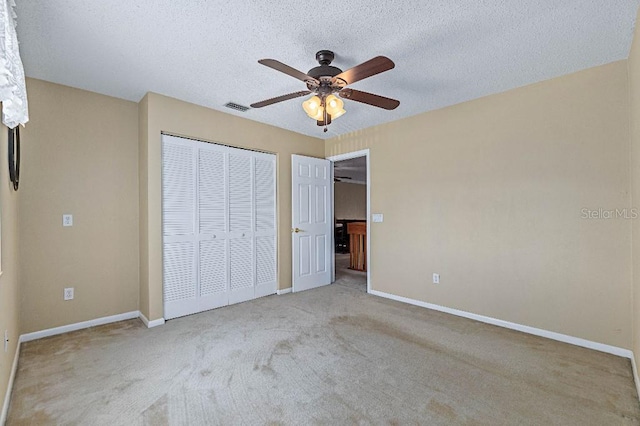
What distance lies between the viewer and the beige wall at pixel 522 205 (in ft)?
8.55

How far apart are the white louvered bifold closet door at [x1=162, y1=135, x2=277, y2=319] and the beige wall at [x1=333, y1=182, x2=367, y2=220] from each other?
21.2 ft

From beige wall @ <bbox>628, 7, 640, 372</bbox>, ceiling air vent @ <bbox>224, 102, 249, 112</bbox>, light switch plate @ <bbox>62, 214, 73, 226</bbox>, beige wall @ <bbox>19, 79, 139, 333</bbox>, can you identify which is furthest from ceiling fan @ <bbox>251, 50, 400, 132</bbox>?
light switch plate @ <bbox>62, 214, 73, 226</bbox>

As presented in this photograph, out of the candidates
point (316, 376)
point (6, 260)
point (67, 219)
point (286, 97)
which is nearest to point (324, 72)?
point (286, 97)

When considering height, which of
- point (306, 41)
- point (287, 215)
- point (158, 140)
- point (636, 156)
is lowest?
point (287, 215)

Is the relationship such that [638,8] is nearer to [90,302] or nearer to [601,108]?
[601,108]

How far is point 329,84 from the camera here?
2.33 metres

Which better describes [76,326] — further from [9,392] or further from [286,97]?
[286,97]

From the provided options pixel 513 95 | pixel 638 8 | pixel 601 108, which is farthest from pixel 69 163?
pixel 601 108

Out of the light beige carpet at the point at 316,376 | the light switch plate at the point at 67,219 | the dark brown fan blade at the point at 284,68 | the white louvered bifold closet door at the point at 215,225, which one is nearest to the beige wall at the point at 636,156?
the light beige carpet at the point at 316,376

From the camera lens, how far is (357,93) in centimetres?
239

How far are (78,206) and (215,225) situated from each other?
53.8 inches

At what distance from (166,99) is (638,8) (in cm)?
396

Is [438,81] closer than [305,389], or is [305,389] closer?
[305,389]

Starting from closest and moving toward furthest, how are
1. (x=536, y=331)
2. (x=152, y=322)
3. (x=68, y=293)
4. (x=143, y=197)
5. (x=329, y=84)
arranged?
(x=329, y=84) < (x=536, y=331) < (x=68, y=293) < (x=152, y=322) < (x=143, y=197)
